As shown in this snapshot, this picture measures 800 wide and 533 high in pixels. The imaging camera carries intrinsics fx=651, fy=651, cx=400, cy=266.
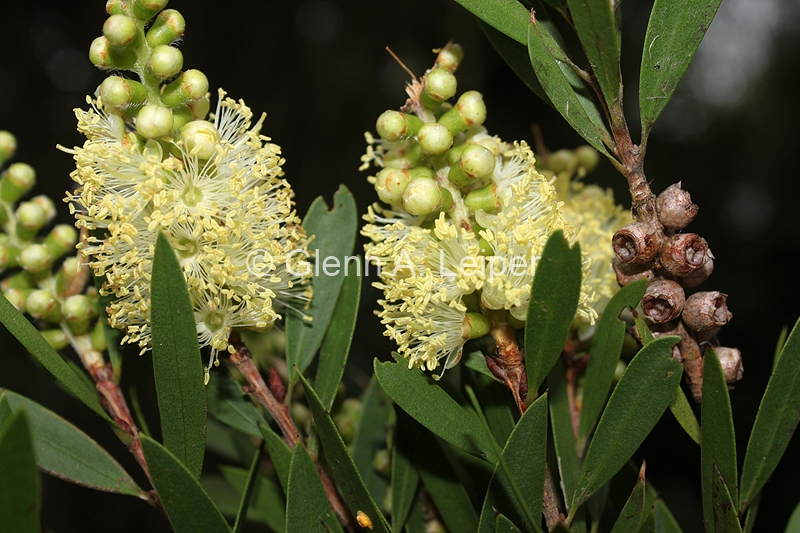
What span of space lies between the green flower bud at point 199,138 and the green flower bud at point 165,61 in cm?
7

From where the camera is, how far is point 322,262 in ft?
3.49

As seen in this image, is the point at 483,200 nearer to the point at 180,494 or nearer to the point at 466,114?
the point at 466,114

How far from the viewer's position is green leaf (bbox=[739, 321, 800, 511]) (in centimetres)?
78

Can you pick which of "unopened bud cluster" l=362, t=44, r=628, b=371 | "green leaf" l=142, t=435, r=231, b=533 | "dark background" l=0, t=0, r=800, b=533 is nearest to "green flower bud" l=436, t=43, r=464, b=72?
"unopened bud cluster" l=362, t=44, r=628, b=371

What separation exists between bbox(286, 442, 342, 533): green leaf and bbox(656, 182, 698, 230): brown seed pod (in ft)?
1.73

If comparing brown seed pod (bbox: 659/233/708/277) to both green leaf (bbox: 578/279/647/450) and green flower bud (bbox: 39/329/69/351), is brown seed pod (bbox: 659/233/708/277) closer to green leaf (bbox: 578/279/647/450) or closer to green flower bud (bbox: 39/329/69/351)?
green leaf (bbox: 578/279/647/450)

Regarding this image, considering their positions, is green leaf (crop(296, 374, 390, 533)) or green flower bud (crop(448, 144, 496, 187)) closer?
green leaf (crop(296, 374, 390, 533))

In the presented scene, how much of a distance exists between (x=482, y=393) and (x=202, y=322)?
1.40 feet

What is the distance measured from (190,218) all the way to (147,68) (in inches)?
8.7

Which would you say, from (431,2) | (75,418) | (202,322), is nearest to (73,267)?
(202,322)

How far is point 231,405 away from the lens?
3.30 ft

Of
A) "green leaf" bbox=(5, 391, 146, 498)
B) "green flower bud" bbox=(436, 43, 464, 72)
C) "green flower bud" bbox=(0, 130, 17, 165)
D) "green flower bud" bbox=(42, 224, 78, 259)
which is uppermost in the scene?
"green flower bud" bbox=(436, 43, 464, 72)

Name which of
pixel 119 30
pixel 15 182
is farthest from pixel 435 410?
pixel 15 182

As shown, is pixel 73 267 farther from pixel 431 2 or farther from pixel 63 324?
pixel 431 2
